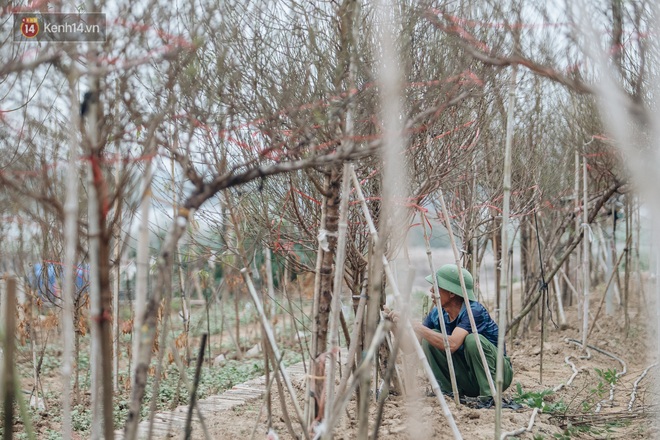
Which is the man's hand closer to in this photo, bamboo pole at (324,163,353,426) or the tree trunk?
the tree trunk

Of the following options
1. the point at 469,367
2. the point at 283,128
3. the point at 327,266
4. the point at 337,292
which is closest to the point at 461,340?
the point at 469,367

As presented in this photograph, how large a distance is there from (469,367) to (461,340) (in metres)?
0.30

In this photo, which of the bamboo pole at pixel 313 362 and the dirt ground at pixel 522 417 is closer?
the bamboo pole at pixel 313 362

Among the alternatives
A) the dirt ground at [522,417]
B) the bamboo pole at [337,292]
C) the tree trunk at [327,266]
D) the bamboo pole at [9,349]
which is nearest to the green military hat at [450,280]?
the dirt ground at [522,417]

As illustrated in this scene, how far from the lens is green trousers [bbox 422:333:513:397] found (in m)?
4.52

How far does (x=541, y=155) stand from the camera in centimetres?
653

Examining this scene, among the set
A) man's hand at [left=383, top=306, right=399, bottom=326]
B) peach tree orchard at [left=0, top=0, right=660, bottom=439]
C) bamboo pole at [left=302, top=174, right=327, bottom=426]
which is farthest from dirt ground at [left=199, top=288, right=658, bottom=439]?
man's hand at [left=383, top=306, right=399, bottom=326]

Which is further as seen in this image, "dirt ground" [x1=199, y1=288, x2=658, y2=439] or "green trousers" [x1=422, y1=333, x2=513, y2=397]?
"green trousers" [x1=422, y1=333, x2=513, y2=397]

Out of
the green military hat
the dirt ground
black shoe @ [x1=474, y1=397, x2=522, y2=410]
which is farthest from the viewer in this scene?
the green military hat

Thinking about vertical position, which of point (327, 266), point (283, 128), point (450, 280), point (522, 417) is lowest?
point (522, 417)

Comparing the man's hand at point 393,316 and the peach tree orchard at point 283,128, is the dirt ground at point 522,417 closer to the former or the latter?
the peach tree orchard at point 283,128

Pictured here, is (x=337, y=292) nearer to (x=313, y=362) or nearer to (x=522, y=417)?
(x=313, y=362)

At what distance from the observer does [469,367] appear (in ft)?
15.3

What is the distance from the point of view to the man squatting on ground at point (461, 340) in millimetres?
4484
